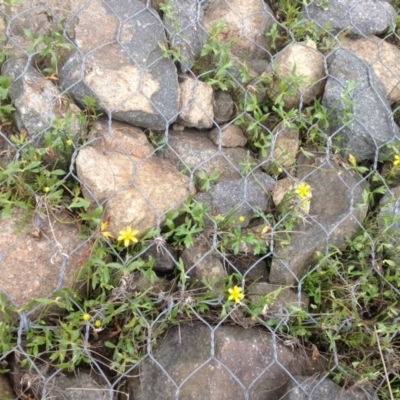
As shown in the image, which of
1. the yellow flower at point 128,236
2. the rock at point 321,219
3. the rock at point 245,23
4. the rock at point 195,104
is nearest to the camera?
the yellow flower at point 128,236

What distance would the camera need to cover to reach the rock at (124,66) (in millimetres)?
1549

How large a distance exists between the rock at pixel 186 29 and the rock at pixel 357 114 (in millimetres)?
412

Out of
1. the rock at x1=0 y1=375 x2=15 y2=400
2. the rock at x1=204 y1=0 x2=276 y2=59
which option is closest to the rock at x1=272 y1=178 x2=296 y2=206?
the rock at x1=204 y1=0 x2=276 y2=59

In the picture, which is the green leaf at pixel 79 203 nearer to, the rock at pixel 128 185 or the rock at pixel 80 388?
the rock at pixel 128 185

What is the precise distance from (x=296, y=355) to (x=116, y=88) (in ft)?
2.79

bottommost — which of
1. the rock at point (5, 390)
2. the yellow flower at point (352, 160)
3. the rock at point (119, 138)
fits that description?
the rock at point (5, 390)

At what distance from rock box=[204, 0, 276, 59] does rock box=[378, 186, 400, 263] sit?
1.96ft

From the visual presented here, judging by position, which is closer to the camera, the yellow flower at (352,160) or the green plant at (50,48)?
the green plant at (50,48)

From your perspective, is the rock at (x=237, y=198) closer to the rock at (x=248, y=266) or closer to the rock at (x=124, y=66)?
the rock at (x=248, y=266)

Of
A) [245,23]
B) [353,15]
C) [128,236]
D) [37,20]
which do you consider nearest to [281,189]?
[128,236]

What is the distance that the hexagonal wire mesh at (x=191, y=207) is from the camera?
136 cm

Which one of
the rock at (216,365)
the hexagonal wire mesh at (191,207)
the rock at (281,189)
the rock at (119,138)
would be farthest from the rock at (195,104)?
the rock at (216,365)

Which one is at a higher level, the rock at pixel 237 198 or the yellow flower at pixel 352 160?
the yellow flower at pixel 352 160

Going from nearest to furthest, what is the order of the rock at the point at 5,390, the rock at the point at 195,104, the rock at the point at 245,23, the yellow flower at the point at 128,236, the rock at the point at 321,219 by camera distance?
1. the rock at the point at 5,390
2. the yellow flower at the point at 128,236
3. the rock at the point at 321,219
4. the rock at the point at 195,104
5. the rock at the point at 245,23
